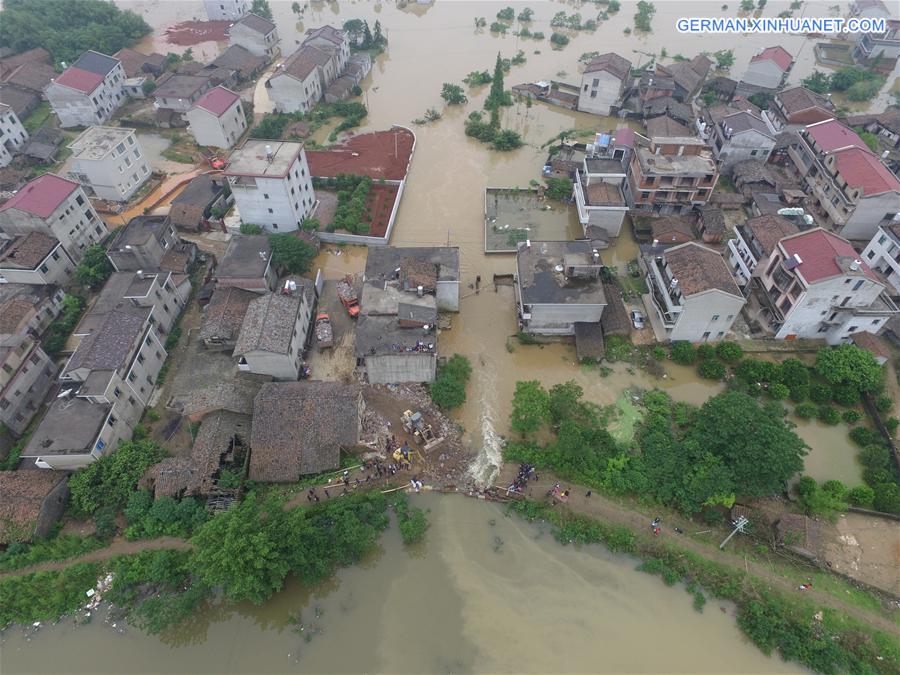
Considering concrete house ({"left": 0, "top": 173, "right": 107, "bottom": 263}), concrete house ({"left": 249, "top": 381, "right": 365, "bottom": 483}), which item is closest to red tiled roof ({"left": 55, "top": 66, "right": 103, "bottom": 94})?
concrete house ({"left": 0, "top": 173, "right": 107, "bottom": 263})

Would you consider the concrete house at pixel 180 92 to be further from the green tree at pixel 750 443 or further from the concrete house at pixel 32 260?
the green tree at pixel 750 443

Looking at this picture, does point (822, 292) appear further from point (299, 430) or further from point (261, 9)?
point (261, 9)

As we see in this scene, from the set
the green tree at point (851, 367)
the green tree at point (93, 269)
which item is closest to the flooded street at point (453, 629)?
the green tree at point (851, 367)

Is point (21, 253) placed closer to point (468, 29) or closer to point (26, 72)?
point (26, 72)

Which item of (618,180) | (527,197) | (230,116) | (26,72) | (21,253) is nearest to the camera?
(21,253)

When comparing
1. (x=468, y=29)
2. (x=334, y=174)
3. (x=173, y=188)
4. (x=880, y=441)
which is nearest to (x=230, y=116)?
(x=173, y=188)
